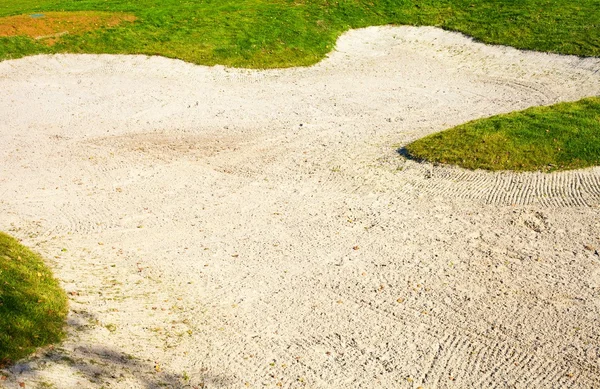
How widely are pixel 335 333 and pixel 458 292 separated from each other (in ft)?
8.38

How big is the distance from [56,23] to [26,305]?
2084 cm

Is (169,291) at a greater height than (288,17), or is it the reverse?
(288,17)

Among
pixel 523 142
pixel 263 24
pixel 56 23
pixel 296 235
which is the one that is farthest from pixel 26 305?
pixel 263 24

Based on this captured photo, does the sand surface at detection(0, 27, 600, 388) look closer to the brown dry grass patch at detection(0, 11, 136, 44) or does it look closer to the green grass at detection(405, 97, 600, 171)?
the green grass at detection(405, 97, 600, 171)

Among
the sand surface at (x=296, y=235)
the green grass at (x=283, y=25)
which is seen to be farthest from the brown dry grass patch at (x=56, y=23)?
the sand surface at (x=296, y=235)

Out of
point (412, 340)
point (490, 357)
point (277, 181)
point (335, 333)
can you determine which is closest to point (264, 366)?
point (335, 333)

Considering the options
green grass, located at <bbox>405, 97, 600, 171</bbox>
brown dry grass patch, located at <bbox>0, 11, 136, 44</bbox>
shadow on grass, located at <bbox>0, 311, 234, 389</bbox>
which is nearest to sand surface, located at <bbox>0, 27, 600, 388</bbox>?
shadow on grass, located at <bbox>0, 311, 234, 389</bbox>

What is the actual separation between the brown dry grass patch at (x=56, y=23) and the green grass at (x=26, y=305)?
17268 mm

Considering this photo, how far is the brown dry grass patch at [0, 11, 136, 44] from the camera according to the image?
26.7 m

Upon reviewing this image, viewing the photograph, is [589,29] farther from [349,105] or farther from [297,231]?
[297,231]

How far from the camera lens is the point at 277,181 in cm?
1642

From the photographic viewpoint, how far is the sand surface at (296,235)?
32.3 feet

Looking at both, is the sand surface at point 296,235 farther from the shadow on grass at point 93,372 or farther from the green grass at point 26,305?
the green grass at point 26,305

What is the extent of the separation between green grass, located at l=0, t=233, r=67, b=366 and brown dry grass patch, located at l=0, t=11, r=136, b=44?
17268 mm
